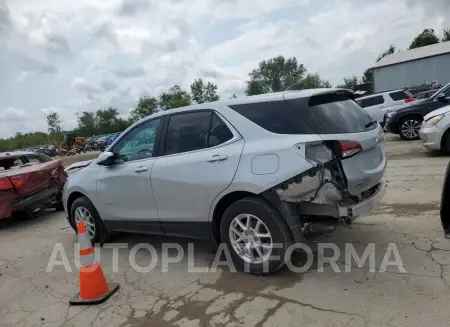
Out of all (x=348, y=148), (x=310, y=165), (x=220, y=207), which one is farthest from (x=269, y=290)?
(x=348, y=148)

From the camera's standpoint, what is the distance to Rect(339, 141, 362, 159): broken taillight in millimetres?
3648

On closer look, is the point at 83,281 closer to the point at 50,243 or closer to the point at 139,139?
the point at 139,139

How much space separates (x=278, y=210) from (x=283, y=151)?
1.81ft

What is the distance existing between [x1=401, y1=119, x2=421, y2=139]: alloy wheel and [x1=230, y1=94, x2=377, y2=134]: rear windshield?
9.45 metres

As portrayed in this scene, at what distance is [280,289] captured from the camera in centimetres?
368

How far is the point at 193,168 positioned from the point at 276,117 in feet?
3.30

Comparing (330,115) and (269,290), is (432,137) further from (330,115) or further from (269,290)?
(269,290)

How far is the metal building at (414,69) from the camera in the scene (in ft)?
134

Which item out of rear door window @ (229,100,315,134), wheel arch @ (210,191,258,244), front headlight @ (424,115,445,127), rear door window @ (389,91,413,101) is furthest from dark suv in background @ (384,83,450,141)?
wheel arch @ (210,191,258,244)

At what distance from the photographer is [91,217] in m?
5.56

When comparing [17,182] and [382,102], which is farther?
[382,102]

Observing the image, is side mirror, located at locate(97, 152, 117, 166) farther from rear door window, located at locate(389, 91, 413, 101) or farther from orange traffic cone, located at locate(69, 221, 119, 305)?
rear door window, located at locate(389, 91, 413, 101)

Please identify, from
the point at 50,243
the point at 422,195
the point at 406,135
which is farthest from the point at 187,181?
the point at 406,135

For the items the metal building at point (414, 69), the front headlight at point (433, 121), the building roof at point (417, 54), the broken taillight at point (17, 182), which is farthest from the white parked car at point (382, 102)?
the building roof at point (417, 54)
